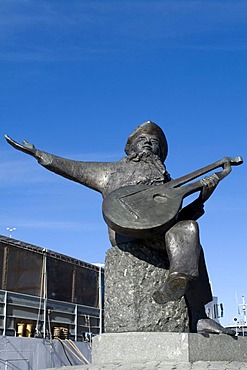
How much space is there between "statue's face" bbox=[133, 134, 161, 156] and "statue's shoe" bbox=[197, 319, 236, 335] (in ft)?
6.00

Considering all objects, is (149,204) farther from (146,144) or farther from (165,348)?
(165,348)

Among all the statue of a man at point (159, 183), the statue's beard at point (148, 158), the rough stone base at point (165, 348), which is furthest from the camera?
the statue's beard at point (148, 158)

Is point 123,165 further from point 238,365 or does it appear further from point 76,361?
point 76,361

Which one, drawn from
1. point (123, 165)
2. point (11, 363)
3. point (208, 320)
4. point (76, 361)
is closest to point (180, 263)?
point (208, 320)

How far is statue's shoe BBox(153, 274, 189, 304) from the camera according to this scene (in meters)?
4.54

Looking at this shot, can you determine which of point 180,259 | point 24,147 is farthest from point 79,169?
point 180,259

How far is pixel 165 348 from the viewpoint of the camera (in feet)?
14.8

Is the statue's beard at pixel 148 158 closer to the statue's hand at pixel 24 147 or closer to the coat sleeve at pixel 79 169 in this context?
the coat sleeve at pixel 79 169

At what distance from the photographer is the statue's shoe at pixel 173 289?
179 inches

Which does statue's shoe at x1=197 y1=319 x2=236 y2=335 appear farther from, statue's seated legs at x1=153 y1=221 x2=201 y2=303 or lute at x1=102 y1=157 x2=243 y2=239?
lute at x1=102 y1=157 x2=243 y2=239

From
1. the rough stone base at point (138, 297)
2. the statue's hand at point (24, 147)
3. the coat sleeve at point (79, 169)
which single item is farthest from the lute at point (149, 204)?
the statue's hand at point (24, 147)

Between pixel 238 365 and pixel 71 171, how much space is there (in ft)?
8.34

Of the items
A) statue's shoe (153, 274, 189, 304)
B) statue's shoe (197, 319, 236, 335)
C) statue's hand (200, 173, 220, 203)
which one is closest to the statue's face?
statue's hand (200, 173, 220, 203)

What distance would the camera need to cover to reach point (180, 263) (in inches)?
183
